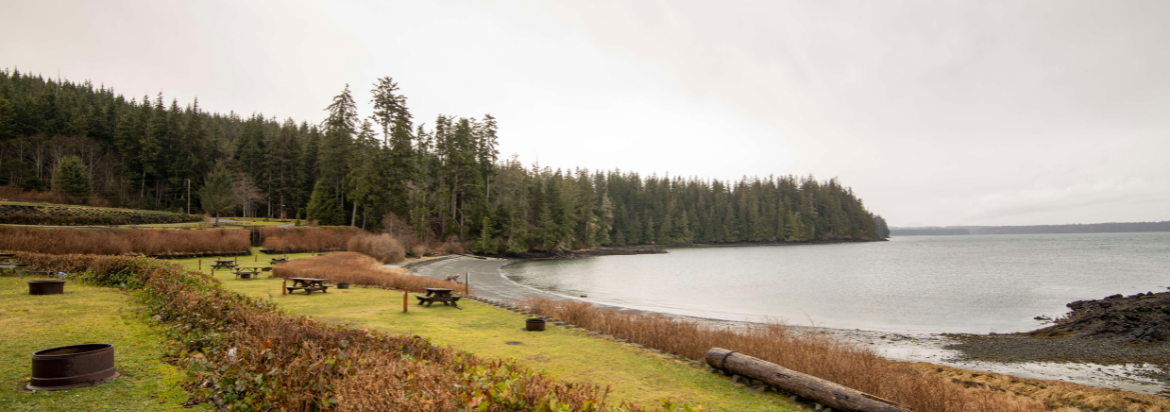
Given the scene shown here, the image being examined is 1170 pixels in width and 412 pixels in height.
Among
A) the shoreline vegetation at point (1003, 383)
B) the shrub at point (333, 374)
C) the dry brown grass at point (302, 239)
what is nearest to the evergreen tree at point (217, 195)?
the dry brown grass at point (302, 239)

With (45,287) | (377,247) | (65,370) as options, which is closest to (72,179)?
(377,247)

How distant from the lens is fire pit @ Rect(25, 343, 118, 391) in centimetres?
580

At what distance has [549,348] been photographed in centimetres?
1141

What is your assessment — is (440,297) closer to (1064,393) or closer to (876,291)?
(1064,393)

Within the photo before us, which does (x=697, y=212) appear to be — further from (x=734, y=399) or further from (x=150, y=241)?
(x=734, y=399)

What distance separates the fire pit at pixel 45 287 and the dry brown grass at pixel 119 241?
1412 centimetres

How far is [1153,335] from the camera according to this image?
18609 mm

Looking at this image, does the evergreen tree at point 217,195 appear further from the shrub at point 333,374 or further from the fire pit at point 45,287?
the shrub at point 333,374

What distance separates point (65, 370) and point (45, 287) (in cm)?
1047

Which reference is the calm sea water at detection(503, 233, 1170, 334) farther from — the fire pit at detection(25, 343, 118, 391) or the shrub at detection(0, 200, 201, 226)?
the shrub at detection(0, 200, 201, 226)

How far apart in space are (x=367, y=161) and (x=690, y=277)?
38388 mm

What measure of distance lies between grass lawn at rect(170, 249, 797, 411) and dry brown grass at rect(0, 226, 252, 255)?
13.7 m

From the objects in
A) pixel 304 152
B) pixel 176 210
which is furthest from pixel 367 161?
pixel 176 210

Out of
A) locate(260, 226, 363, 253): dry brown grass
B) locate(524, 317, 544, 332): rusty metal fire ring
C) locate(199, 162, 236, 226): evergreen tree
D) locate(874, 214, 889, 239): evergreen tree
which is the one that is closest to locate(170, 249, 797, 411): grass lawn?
locate(524, 317, 544, 332): rusty metal fire ring
